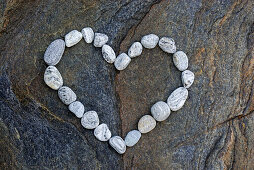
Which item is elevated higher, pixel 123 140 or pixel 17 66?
pixel 17 66

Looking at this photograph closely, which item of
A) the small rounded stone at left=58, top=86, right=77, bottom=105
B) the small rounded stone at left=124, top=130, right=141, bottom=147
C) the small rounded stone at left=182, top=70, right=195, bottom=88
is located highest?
the small rounded stone at left=58, top=86, right=77, bottom=105

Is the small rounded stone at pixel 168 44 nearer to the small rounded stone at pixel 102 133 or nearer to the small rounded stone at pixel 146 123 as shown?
the small rounded stone at pixel 146 123

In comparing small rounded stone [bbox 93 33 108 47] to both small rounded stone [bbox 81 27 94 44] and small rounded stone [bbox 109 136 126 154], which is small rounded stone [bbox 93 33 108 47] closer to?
small rounded stone [bbox 81 27 94 44]

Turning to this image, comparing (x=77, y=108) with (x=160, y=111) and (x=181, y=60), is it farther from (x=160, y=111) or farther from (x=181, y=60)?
(x=181, y=60)

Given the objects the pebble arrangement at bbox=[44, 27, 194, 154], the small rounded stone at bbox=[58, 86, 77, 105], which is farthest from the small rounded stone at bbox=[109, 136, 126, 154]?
the small rounded stone at bbox=[58, 86, 77, 105]

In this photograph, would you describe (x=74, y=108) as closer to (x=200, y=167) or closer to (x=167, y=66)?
(x=167, y=66)

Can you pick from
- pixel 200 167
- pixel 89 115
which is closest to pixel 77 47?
pixel 89 115

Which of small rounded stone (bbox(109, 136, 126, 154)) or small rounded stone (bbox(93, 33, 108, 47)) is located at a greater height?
small rounded stone (bbox(93, 33, 108, 47))
